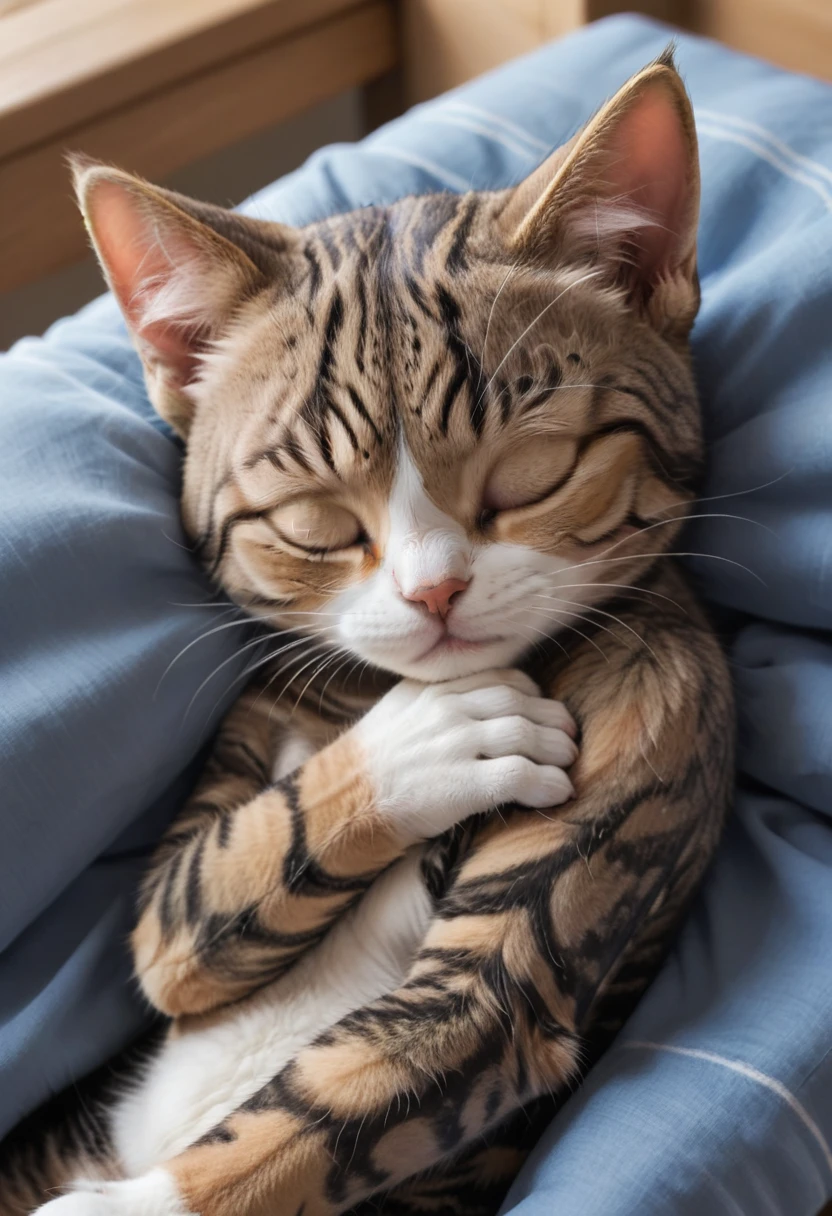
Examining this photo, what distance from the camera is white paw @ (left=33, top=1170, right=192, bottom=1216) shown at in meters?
0.85

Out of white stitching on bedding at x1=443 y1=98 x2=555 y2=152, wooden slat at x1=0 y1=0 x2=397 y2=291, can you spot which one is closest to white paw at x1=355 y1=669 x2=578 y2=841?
white stitching on bedding at x1=443 y1=98 x2=555 y2=152

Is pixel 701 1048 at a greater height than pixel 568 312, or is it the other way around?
pixel 568 312

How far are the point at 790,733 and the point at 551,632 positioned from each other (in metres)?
0.26

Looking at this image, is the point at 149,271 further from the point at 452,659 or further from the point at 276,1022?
the point at 276,1022

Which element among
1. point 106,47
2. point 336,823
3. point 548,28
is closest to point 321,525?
point 336,823

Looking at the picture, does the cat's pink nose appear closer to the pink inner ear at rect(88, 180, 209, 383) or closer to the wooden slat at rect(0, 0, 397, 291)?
the pink inner ear at rect(88, 180, 209, 383)

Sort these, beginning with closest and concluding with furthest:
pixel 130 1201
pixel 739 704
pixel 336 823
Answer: pixel 130 1201 < pixel 336 823 < pixel 739 704

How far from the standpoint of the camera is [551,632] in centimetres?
104

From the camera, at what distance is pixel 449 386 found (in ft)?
3.08

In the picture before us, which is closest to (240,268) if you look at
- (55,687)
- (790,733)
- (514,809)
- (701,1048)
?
(55,687)

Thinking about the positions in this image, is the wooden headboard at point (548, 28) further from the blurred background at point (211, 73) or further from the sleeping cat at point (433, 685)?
the sleeping cat at point (433, 685)

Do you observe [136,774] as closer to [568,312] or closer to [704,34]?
[568,312]

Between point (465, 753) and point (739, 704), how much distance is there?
1.13 ft

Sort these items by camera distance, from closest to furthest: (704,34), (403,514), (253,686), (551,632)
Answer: (403,514)
(551,632)
(253,686)
(704,34)
